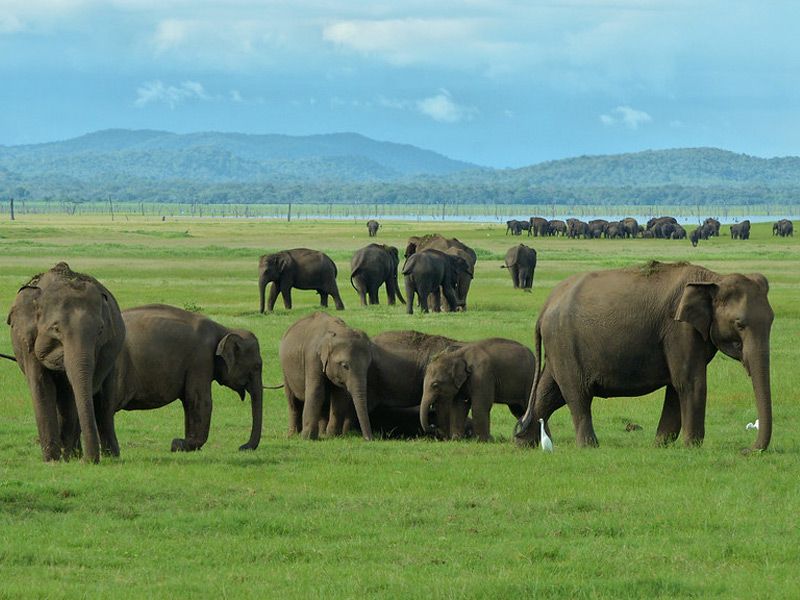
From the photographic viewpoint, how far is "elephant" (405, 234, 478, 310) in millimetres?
42969

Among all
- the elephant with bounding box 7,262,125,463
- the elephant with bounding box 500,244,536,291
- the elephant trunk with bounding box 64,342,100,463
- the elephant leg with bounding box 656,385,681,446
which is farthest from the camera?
the elephant with bounding box 500,244,536,291

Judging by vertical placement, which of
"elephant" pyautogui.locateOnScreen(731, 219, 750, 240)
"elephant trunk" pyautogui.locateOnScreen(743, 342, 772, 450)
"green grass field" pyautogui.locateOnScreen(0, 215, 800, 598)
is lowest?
"elephant" pyautogui.locateOnScreen(731, 219, 750, 240)

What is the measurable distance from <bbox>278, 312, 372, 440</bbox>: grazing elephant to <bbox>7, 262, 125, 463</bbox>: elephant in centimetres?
422

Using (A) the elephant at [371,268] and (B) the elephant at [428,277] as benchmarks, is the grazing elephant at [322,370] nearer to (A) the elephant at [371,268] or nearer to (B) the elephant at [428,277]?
(B) the elephant at [428,277]

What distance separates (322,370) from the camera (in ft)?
65.4

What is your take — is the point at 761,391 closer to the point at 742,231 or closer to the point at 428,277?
the point at 428,277

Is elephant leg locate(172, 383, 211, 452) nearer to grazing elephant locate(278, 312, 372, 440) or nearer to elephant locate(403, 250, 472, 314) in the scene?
grazing elephant locate(278, 312, 372, 440)

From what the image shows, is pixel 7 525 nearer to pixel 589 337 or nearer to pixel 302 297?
pixel 589 337

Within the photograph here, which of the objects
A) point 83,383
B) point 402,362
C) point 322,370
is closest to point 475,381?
point 402,362

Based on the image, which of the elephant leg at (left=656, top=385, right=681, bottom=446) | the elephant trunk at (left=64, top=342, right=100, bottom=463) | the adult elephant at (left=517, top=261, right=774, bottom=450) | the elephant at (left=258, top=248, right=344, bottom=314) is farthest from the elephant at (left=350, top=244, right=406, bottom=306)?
the elephant trunk at (left=64, top=342, right=100, bottom=463)

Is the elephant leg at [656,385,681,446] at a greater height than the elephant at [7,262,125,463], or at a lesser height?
lesser

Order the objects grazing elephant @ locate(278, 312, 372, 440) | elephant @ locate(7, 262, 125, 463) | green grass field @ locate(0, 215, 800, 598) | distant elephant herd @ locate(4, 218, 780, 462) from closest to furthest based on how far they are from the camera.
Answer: green grass field @ locate(0, 215, 800, 598), elephant @ locate(7, 262, 125, 463), distant elephant herd @ locate(4, 218, 780, 462), grazing elephant @ locate(278, 312, 372, 440)

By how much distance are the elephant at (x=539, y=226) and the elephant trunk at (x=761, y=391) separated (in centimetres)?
11594

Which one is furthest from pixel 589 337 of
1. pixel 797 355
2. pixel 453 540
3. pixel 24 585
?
pixel 797 355
